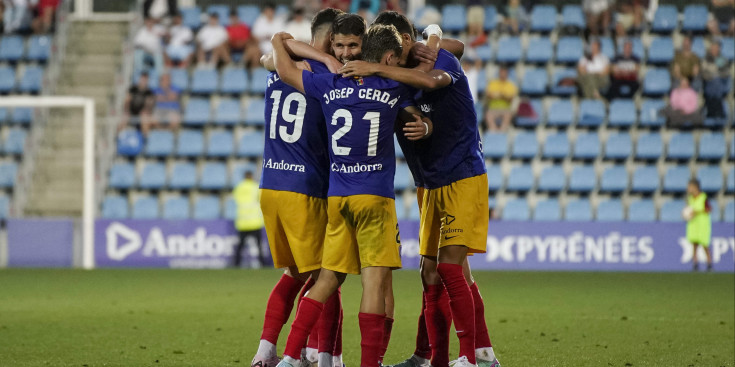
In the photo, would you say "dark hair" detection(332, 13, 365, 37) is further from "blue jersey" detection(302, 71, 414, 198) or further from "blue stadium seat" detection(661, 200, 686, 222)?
"blue stadium seat" detection(661, 200, 686, 222)

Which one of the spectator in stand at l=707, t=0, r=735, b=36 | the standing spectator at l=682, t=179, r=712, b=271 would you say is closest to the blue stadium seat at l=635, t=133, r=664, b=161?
the standing spectator at l=682, t=179, r=712, b=271

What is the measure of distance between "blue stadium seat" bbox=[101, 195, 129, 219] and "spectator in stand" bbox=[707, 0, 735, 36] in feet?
37.0

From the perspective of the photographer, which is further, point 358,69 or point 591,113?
point 591,113

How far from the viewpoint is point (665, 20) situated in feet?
63.3

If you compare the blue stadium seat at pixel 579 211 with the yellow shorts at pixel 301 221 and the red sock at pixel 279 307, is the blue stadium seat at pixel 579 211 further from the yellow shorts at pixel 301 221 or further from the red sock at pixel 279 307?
the yellow shorts at pixel 301 221

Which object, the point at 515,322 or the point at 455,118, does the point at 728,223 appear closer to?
the point at 515,322

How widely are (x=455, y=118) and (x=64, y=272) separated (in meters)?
10.7

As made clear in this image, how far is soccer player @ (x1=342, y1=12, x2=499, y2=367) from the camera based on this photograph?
5840 millimetres

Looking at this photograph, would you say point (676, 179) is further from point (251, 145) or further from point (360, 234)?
point (360, 234)

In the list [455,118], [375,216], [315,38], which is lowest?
[375,216]

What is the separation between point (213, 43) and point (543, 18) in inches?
254

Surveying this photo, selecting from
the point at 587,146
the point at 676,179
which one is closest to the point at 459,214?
the point at 587,146

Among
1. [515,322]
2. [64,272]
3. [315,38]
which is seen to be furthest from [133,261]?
[315,38]

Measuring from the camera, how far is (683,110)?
17.7m
